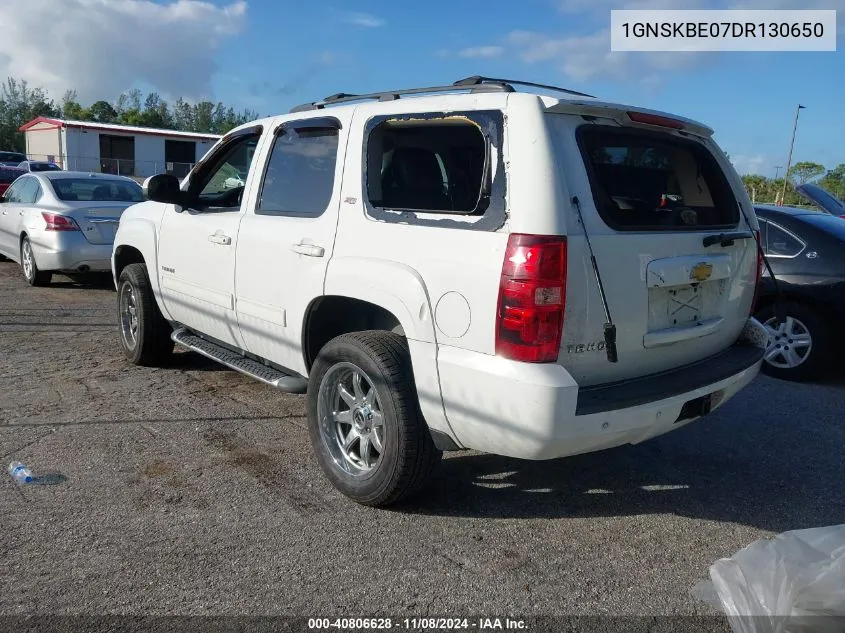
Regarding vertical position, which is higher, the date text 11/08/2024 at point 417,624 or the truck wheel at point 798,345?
the truck wheel at point 798,345

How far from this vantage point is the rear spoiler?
11.0 ft

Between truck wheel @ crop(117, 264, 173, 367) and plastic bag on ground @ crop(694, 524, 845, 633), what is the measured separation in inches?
177

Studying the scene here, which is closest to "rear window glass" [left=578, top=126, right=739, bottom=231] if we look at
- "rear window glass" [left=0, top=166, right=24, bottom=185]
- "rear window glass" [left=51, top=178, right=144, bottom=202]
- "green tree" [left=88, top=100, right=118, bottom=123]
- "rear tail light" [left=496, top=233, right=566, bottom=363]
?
"rear tail light" [left=496, top=233, right=566, bottom=363]

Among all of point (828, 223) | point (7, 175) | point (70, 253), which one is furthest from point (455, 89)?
point (7, 175)

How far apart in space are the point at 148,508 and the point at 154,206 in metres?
2.89

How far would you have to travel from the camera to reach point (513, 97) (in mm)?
3330

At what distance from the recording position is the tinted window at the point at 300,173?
4191 millimetres

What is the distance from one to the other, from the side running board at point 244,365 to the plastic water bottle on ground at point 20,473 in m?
1.28

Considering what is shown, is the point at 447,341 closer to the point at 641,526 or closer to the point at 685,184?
the point at 641,526

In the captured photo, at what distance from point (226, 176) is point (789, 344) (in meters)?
4.80

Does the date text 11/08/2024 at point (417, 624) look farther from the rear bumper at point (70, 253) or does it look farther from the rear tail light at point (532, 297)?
the rear bumper at point (70, 253)

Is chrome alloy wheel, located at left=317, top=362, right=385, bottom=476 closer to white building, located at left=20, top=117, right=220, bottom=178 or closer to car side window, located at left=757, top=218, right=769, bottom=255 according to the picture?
car side window, located at left=757, top=218, right=769, bottom=255

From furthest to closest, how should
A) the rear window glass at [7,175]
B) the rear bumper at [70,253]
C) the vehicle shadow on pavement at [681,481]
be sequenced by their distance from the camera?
the rear window glass at [7,175] → the rear bumper at [70,253] → the vehicle shadow on pavement at [681,481]

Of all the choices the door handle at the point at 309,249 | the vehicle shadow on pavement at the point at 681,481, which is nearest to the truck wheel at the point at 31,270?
the door handle at the point at 309,249
